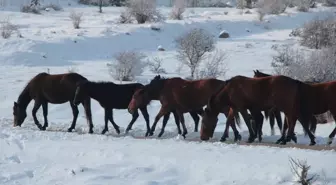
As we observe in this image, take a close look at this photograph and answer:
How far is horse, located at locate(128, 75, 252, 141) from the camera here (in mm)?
14625

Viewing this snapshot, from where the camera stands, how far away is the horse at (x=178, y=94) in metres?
14.6

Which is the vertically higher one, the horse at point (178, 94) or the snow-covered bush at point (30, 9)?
the horse at point (178, 94)

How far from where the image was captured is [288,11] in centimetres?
5550

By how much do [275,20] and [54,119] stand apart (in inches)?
1335

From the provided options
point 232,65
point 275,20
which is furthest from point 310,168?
point 275,20

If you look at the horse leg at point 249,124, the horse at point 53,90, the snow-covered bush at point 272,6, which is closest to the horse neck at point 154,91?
the horse at point 53,90

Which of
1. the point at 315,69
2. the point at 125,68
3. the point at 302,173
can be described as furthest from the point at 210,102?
the point at 125,68

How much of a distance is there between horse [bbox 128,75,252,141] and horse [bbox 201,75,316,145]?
1.09 m

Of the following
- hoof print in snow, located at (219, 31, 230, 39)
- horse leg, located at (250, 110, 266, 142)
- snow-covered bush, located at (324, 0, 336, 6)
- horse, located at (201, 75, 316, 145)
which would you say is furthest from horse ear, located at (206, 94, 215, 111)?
snow-covered bush, located at (324, 0, 336, 6)

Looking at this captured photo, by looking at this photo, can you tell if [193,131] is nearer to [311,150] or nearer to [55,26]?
[311,150]

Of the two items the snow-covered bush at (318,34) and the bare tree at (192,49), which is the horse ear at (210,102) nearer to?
the bare tree at (192,49)

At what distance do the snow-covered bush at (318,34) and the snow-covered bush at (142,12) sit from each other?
42.9ft

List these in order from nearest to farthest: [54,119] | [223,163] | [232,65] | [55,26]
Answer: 1. [223,163]
2. [54,119]
3. [232,65]
4. [55,26]

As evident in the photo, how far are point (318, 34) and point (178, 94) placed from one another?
2174 centimetres
